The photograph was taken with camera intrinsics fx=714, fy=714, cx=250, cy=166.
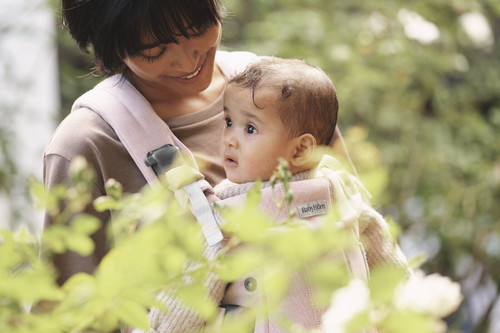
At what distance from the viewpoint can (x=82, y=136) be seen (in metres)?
1.22

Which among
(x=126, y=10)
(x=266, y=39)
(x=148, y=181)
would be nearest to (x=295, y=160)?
(x=148, y=181)

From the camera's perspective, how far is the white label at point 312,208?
1153mm

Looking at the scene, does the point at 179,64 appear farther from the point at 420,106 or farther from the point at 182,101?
the point at 420,106

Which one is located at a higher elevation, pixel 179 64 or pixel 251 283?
pixel 179 64

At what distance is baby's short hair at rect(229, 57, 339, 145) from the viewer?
1225mm

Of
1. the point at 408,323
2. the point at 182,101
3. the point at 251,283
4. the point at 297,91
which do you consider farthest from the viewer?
the point at 182,101

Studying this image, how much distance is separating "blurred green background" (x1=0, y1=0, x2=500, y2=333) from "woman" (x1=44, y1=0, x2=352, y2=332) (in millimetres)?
1793

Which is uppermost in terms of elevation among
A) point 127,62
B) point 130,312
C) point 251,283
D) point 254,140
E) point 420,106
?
point 130,312

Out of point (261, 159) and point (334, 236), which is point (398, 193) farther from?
point (334, 236)

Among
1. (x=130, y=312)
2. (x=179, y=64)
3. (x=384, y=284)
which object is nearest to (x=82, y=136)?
(x=179, y=64)

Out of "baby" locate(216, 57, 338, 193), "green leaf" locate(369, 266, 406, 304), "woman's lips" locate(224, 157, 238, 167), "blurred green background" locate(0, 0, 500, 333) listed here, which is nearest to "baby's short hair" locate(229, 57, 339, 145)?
"baby" locate(216, 57, 338, 193)

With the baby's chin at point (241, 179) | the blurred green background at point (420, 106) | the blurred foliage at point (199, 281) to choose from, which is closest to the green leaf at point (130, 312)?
the blurred foliage at point (199, 281)

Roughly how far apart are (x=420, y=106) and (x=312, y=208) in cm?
270

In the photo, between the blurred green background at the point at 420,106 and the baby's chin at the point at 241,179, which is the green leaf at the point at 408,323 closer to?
the baby's chin at the point at 241,179
